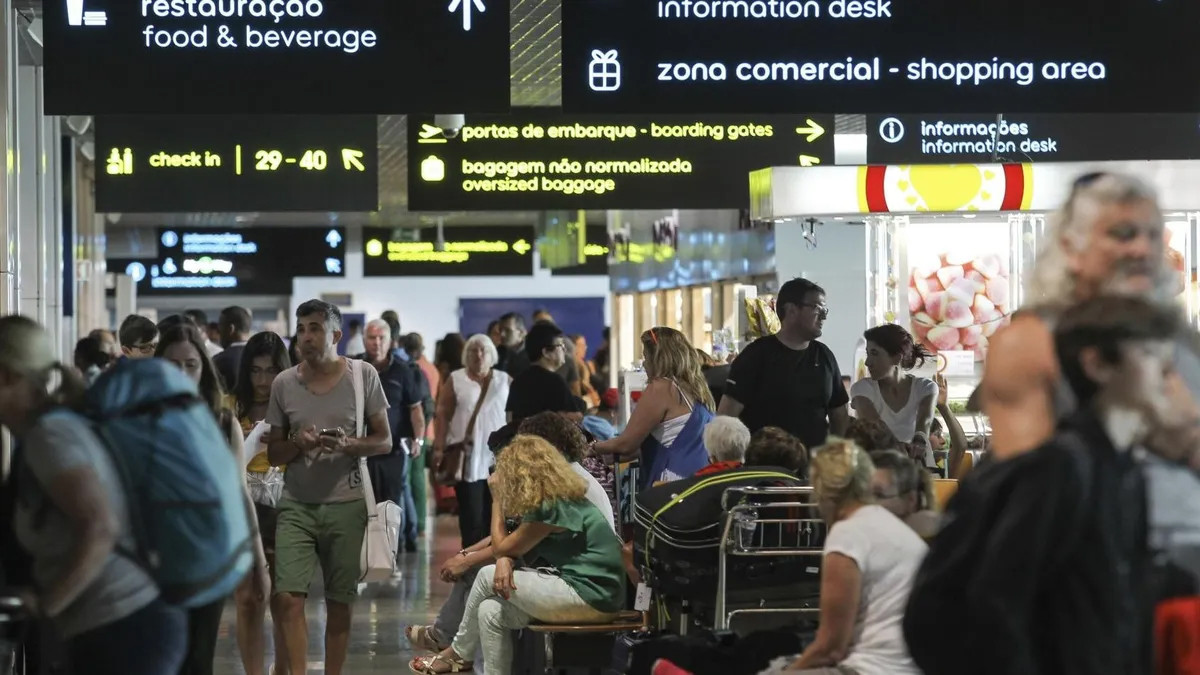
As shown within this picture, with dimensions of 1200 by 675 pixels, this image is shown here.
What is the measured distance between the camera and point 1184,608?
309cm

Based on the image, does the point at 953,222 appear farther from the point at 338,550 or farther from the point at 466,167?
the point at 338,550

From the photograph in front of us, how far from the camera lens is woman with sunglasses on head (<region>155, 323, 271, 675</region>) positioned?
5.09 meters

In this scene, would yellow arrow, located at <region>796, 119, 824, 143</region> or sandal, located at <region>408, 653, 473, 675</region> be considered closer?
sandal, located at <region>408, 653, 473, 675</region>

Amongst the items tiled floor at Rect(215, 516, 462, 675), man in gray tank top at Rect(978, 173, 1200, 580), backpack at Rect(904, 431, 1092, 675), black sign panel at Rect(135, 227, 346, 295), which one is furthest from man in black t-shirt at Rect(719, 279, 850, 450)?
black sign panel at Rect(135, 227, 346, 295)

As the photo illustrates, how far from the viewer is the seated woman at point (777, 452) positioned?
687 centimetres

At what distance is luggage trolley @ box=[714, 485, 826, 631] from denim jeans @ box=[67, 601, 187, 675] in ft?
9.15

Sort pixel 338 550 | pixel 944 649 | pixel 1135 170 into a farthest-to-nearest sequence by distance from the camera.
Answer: pixel 1135 170
pixel 338 550
pixel 944 649

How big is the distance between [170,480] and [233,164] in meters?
8.32

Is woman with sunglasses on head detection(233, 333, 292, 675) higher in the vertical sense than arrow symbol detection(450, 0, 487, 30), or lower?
lower

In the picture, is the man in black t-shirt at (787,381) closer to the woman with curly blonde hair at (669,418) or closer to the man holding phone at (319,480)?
the woman with curly blonde hair at (669,418)

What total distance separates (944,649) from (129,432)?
65.3 inches

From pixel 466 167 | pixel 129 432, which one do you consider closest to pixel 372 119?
pixel 466 167

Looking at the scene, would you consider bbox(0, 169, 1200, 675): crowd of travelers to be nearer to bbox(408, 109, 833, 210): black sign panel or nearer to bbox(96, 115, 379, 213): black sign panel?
bbox(96, 115, 379, 213): black sign panel

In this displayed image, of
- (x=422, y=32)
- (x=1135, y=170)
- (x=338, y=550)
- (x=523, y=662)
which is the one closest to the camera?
(x=422, y=32)
